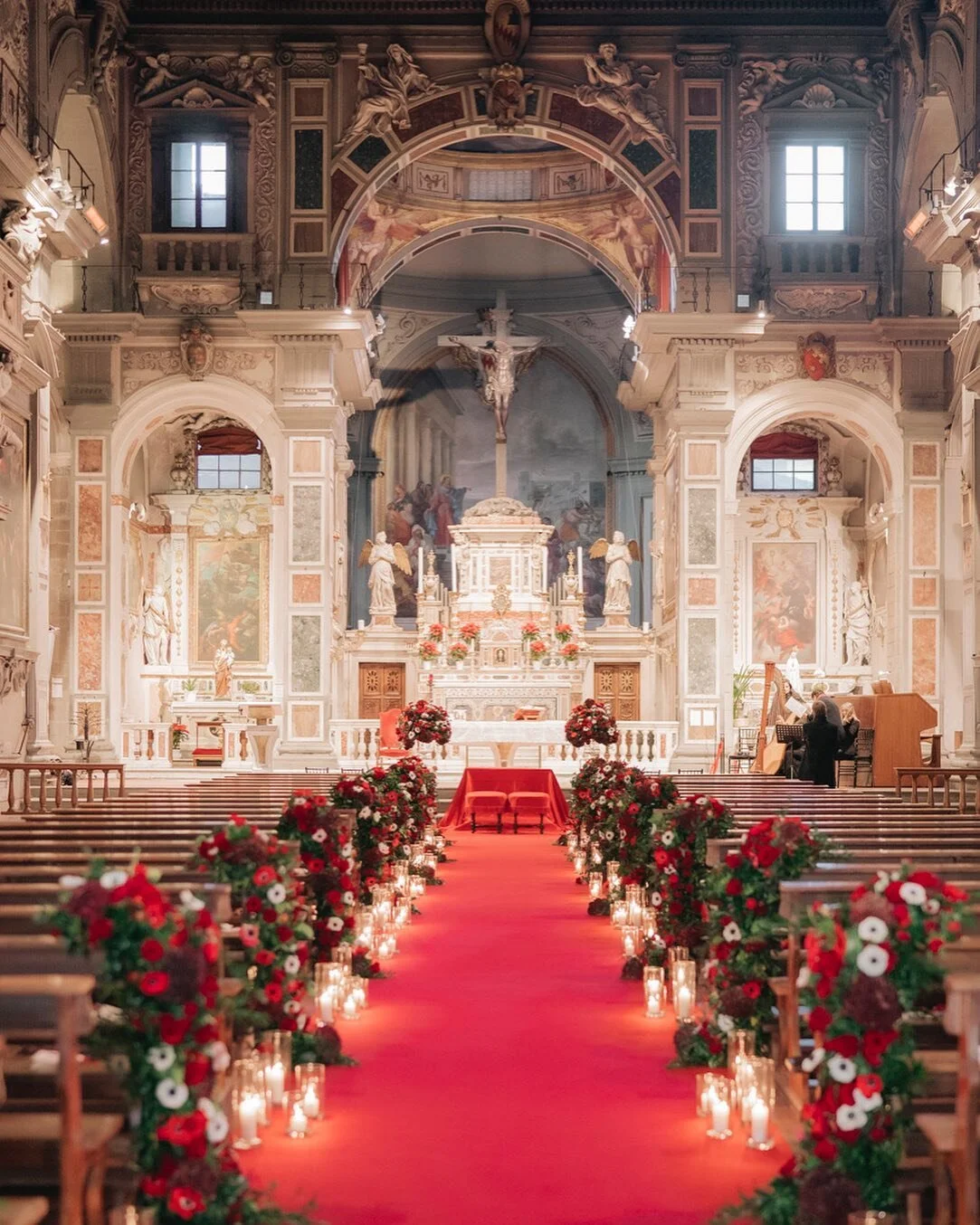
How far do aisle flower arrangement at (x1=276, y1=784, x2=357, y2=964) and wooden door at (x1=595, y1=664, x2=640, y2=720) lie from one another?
19468 mm

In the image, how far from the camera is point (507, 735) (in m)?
21.3

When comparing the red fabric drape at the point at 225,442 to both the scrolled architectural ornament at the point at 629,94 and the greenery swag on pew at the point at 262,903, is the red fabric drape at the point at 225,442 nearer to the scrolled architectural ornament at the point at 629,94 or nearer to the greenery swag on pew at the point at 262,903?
the scrolled architectural ornament at the point at 629,94

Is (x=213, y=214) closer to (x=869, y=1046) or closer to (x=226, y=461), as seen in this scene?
(x=226, y=461)

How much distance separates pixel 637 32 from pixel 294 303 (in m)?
6.55

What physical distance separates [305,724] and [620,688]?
7.15 meters

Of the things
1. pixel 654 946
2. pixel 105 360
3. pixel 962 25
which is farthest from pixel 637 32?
pixel 654 946

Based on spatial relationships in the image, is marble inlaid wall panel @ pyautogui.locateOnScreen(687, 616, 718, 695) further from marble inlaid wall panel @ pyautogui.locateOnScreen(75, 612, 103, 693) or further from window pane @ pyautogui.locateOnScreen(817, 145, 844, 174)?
marble inlaid wall panel @ pyautogui.locateOnScreen(75, 612, 103, 693)

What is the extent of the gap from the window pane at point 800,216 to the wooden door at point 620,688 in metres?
8.35

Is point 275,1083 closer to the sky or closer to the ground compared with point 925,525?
closer to the ground

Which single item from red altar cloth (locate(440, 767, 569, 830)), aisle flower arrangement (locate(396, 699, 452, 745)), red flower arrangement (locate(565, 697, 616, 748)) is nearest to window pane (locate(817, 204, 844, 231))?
red flower arrangement (locate(565, 697, 616, 748))

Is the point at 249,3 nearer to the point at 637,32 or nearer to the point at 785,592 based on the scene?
the point at 637,32

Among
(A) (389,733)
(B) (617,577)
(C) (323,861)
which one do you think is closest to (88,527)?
(A) (389,733)

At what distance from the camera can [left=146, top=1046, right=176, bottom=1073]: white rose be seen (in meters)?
4.07

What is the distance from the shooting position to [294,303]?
22.6m
